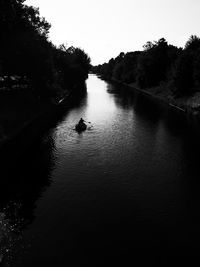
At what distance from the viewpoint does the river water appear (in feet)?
75.0

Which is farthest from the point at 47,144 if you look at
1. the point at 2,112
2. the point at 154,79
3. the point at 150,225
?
the point at 154,79

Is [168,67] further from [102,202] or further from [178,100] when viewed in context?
[102,202]

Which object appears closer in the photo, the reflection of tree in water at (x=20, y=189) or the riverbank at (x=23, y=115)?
the reflection of tree in water at (x=20, y=189)

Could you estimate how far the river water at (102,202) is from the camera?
22.9 metres

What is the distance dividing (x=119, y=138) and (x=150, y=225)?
3036 centimetres

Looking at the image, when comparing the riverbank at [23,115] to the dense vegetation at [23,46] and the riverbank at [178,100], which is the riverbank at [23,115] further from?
the riverbank at [178,100]

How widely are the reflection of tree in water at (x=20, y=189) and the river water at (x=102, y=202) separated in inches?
3.8

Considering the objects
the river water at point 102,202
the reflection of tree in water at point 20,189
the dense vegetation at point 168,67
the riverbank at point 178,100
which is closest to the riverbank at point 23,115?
the river water at point 102,202

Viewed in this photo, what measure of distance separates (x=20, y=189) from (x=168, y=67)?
11011 cm

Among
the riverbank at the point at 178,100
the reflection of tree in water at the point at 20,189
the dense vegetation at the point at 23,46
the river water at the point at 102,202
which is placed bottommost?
the reflection of tree in water at the point at 20,189

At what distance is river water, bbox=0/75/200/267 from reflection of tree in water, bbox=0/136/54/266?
0.32 feet

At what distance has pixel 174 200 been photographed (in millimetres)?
31766

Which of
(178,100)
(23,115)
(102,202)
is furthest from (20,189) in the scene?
(178,100)

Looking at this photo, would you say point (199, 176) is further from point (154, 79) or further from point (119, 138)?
point (154, 79)
